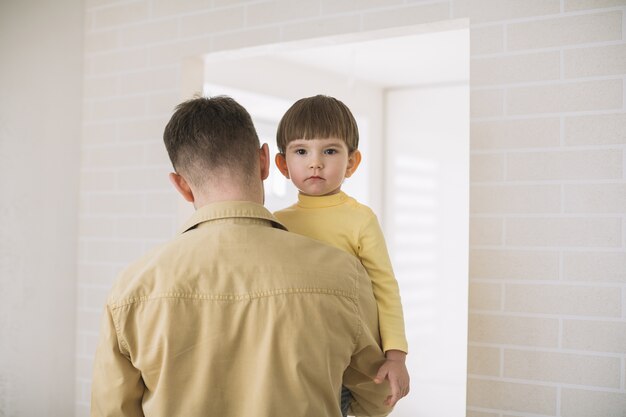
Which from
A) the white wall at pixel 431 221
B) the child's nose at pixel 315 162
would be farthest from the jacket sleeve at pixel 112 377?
the white wall at pixel 431 221

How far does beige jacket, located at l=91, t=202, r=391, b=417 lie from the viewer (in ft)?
4.24

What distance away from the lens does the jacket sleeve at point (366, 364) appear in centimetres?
142

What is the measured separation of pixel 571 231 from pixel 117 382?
139 cm

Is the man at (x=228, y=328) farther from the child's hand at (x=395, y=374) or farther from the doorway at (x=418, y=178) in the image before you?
the doorway at (x=418, y=178)

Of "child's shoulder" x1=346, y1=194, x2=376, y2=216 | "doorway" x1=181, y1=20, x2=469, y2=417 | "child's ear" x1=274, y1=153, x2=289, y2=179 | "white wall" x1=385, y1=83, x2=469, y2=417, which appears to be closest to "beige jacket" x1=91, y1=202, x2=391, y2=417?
"child's shoulder" x1=346, y1=194, x2=376, y2=216

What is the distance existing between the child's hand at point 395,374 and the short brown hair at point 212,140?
55cm

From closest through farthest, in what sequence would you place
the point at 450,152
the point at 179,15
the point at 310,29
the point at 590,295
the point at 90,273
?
the point at 590,295
the point at 310,29
the point at 179,15
the point at 90,273
the point at 450,152

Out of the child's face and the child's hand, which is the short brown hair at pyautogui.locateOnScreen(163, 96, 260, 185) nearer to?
the child's face

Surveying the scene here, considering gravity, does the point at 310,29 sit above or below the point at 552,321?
above

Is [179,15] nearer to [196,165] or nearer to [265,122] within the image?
[196,165]

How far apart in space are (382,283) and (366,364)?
23 cm

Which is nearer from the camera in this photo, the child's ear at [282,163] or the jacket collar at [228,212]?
the jacket collar at [228,212]

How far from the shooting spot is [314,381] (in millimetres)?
1318

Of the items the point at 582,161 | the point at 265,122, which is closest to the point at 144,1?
Answer: the point at 582,161
